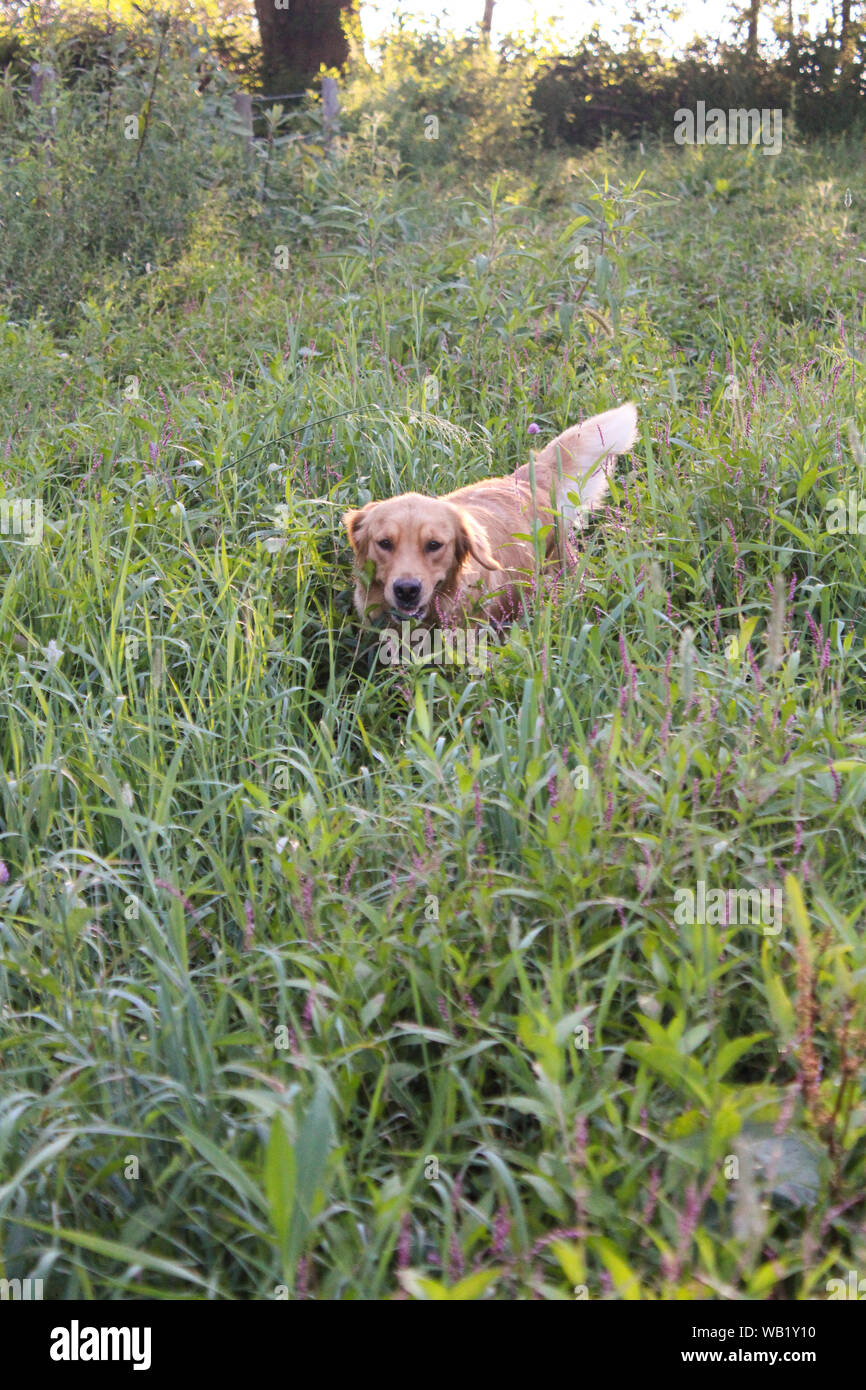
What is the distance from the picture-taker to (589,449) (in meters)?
3.97

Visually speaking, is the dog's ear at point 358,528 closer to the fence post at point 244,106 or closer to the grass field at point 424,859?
the grass field at point 424,859

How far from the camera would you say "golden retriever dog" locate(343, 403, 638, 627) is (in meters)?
3.46

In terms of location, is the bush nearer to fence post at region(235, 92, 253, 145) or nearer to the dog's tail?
fence post at region(235, 92, 253, 145)

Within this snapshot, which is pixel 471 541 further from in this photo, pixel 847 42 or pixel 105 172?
pixel 847 42

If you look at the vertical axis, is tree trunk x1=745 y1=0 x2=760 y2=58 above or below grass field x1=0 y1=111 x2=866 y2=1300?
above

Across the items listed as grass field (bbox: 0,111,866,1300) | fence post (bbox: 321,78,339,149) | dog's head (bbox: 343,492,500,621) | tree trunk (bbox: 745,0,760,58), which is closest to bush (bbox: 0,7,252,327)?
grass field (bbox: 0,111,866,1300)

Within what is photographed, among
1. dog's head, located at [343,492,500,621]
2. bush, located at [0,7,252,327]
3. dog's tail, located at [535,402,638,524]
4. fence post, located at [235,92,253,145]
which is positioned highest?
fence post, located at [235,92,253,145]

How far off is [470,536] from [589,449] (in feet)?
2.44

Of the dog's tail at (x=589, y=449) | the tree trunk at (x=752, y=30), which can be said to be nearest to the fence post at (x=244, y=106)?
the dog's tail at (x=589, y=449)

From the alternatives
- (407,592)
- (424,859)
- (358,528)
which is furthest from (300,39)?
(424,859)

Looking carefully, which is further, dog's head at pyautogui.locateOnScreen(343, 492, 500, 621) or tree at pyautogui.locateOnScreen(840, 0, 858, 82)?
tree at pyautogui.locateOnScreen(840, 0, 858, 82)

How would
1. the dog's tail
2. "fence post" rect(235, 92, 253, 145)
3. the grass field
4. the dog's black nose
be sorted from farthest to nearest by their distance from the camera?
1. "fence post" rect(235, 92, 253, 145)
2. the dog's tail
3. the dog's black nose
4. the grass field

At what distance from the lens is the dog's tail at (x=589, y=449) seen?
3.79 metres
